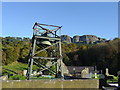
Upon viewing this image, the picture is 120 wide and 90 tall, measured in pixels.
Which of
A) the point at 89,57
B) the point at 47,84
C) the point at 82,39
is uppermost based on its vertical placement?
the point at 82,39

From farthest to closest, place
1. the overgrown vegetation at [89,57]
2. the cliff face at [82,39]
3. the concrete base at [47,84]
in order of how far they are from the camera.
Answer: the cliff face at [82,39] < the overgrown vegetation at [89,57] < the concrete base at [47,84]

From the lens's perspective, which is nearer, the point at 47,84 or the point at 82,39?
the point at 47,84

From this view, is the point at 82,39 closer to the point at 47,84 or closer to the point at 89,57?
the point at 89,57

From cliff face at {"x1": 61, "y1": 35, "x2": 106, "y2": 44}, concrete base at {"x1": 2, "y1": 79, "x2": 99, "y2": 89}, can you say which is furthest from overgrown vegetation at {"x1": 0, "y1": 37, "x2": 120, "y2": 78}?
cliff face at {"x1": 61, "y1": 35, "x2": 106, "y2": 44}

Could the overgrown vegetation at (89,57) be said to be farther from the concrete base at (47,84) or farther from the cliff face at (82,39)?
the cliff face at (82,39)

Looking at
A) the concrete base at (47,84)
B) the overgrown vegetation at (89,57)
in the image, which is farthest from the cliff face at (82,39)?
the concrete base at (47,84)

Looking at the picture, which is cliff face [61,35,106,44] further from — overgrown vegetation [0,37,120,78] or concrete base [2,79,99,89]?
concrete base [2,79,99,89]

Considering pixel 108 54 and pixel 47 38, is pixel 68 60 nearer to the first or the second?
pixel 108 54

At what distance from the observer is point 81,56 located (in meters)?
66.4

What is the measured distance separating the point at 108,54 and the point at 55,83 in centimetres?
4834

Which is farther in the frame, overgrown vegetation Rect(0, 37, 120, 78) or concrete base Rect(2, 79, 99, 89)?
overgrown vegetation Rect(0, 37, 120, 78)

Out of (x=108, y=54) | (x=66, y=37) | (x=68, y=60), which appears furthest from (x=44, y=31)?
(x=66, y=37)

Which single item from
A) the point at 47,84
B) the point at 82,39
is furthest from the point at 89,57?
the point at 82,39

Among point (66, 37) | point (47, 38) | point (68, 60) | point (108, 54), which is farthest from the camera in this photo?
point (66, 37)
